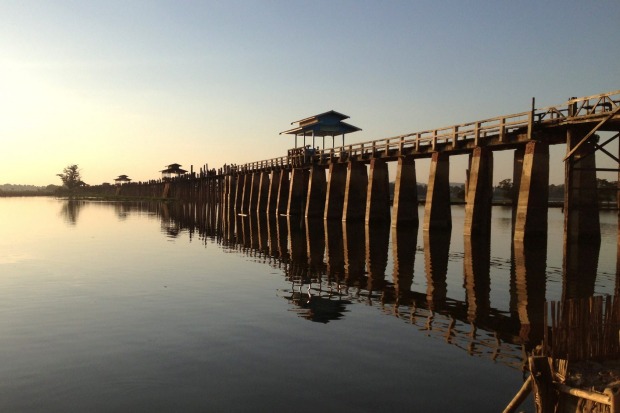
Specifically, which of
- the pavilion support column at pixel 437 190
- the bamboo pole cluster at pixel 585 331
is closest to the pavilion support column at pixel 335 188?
the pavilion support column at pixel 437 190

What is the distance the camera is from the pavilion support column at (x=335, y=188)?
4659 cm

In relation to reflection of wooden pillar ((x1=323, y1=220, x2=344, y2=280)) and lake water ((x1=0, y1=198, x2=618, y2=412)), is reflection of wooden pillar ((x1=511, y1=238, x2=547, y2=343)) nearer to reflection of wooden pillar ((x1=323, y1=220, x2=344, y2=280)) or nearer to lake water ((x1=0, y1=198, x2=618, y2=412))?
lake water ((x1=0, y1=198, x2=618, y2=412))

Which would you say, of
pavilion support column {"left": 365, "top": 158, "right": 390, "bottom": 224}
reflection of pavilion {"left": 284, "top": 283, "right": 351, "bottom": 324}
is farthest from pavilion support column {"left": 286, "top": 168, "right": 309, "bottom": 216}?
reflection of pavilion {"left": 284, "top": 283, "right": 351, "bottom": 324}

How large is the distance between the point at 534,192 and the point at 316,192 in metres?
26.4

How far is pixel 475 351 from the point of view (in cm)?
1036

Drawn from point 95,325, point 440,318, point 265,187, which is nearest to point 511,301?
point 440,318

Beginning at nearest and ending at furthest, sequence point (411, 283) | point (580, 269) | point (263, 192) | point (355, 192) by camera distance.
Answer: point (411, 283) → point (580, 269) → point (355, 192) → point (263, 192)

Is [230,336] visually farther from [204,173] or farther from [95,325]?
[204,173]

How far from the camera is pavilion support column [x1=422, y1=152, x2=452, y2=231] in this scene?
3409cm

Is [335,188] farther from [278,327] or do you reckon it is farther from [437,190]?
[278,327]

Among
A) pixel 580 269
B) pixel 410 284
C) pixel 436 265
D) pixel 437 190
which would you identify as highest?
pixel 437 190

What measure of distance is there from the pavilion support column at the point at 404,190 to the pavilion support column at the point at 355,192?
248 inches

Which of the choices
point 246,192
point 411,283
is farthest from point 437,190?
point 246,192

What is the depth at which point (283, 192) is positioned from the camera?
58.8 metres
